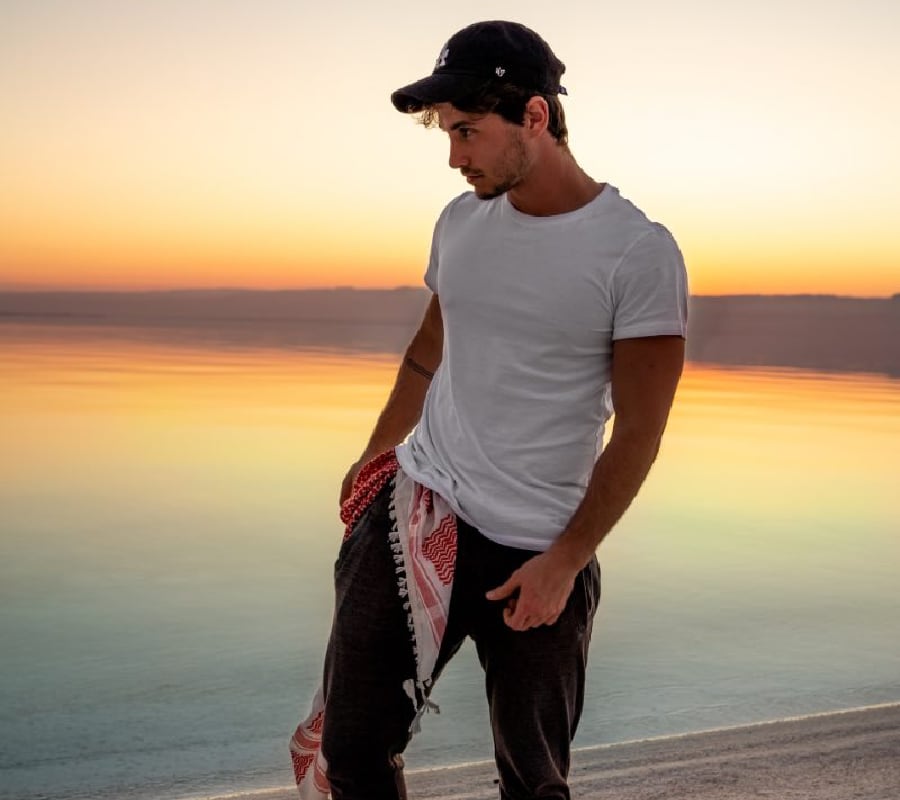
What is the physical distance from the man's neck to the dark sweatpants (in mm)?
481

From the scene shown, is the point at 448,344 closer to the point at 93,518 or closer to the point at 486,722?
the point at 486,722

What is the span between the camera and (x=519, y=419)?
188cm

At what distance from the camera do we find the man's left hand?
5.94ft

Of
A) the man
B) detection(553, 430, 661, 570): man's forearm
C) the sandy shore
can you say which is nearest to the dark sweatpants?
the man

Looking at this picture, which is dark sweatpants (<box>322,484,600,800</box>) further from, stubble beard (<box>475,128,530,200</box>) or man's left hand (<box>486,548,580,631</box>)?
stubble beard (<box>475,128,530,200</box>)

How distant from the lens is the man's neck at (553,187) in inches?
72.9

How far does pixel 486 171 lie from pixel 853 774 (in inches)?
75.7

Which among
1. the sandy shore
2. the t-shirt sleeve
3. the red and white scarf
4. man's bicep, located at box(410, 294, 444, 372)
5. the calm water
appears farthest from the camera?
the calm water

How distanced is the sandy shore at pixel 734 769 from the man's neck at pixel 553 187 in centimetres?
153

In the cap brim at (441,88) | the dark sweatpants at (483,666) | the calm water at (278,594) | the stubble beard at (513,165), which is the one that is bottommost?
the calm water at (278,594)

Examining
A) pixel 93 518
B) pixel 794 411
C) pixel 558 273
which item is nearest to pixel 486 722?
pixel 558 273

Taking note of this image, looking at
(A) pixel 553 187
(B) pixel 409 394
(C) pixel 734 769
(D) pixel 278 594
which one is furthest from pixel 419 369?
(D) pixel 278 594

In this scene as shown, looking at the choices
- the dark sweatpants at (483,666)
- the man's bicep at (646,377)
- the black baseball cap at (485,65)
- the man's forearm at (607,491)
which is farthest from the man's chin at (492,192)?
the dark sweatpants at (483,666)

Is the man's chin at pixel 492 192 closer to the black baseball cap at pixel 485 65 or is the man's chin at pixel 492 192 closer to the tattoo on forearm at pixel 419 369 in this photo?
the black baseball cap at pixel 485 65
